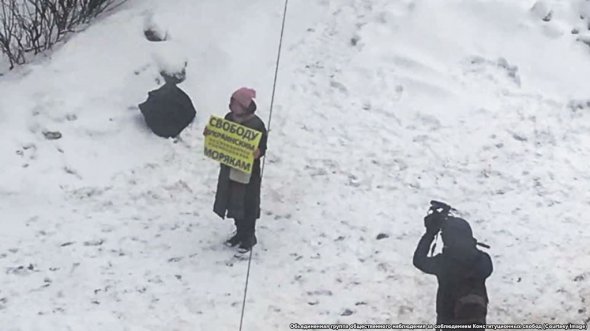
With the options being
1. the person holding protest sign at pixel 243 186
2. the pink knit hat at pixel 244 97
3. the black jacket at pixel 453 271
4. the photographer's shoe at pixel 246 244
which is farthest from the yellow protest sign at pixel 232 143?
the black jacket at pixel 453 271

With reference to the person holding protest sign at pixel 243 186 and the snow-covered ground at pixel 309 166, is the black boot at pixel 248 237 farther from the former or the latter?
the snow-covered ground at pixel 309 166

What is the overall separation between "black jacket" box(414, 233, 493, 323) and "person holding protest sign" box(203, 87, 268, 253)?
1.92 m

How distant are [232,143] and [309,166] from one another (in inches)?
69.4

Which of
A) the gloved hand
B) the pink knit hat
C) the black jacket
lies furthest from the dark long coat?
the black jacket

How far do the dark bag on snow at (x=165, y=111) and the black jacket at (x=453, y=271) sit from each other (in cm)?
386

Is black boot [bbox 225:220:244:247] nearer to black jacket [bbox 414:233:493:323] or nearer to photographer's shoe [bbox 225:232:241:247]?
photographer's shoe [bbox 225:232:241:247]

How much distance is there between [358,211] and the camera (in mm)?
7949

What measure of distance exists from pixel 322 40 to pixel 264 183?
2.32 meters

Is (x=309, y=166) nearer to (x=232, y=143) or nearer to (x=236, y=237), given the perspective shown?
(x=236, y=237)

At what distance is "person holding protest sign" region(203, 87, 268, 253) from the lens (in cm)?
687

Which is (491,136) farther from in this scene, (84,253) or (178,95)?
(84,253)

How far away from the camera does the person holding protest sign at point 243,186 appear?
687 centimetres

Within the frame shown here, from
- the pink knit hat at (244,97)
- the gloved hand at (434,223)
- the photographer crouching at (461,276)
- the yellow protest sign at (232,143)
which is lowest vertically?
the photographer crouching at (461,276)

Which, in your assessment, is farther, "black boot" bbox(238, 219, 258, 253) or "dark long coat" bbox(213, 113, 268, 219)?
"black boot" bbox(238, 219, 258, 253)
